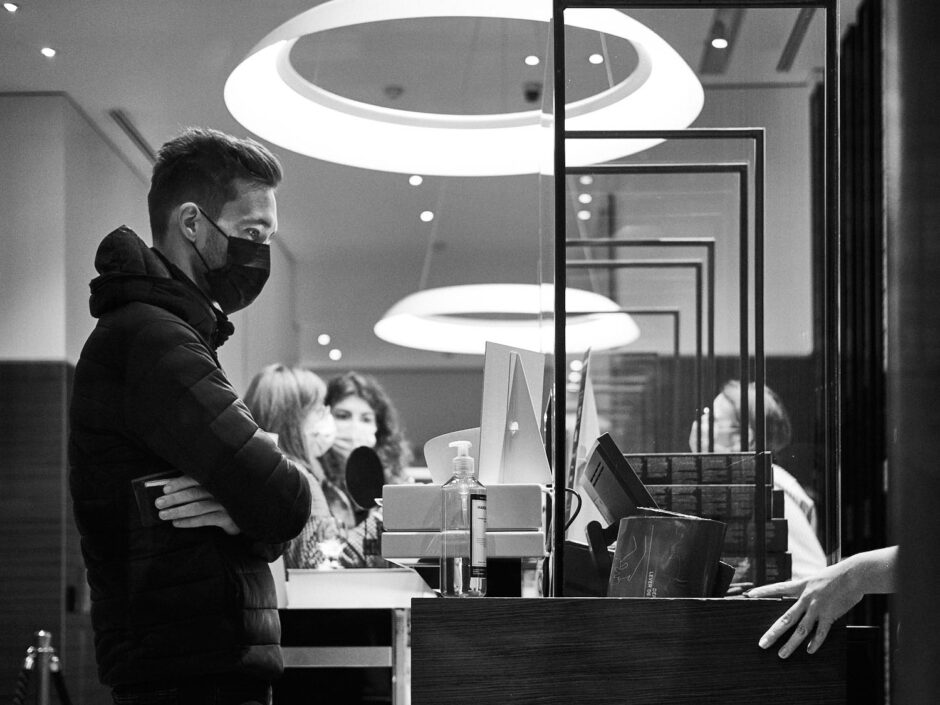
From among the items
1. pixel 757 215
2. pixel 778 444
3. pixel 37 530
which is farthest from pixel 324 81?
pixel 778 444

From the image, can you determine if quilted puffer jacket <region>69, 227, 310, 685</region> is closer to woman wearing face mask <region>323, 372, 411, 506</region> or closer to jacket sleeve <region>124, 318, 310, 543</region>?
jacket sleeve <region>124, 318, 310, 543</region>

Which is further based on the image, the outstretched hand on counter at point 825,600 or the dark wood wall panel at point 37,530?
the dark wood wall panel at point 37,530

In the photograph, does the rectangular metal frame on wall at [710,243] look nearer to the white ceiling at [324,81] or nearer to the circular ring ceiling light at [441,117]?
the circular ring ceiling light at [441,117]

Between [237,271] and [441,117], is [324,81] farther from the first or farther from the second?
[237,271]

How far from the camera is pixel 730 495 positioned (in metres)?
1.57

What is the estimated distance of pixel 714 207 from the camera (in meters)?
1.61

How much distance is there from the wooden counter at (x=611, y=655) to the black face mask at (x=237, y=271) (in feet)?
2.44

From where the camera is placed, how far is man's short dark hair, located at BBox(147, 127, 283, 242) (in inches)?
71.6

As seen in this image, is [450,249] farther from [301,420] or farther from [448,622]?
[448,622]

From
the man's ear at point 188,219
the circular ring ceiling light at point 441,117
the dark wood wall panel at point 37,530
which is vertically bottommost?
the dark wood wall panel at point 37,530

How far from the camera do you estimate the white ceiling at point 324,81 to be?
5137 mm

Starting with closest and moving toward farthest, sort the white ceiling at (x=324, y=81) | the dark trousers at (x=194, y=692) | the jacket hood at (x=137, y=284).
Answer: the dark trousers at (x=194, y=692) < the jacket hood at (x=137, y=284) < the white ceiling at (x=324, y=81)

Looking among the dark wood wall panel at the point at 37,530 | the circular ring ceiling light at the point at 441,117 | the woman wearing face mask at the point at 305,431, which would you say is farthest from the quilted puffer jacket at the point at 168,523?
the dark wood wall panel at the point at 37,530

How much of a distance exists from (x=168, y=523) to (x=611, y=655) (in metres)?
0.62
